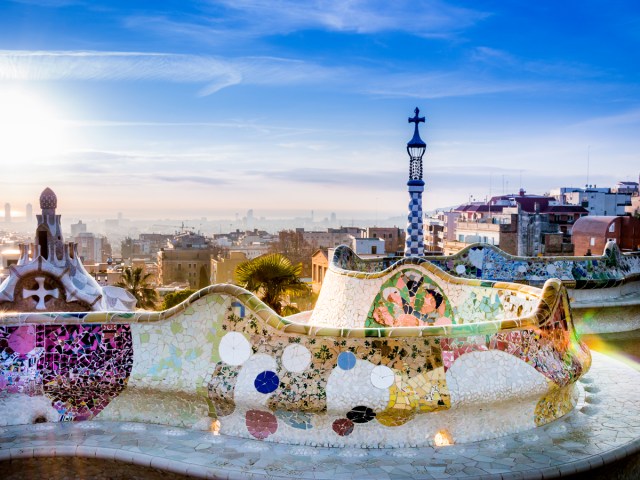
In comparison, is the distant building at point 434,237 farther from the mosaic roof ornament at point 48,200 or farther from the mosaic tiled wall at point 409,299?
the mosaic tiled wall at point 409,299

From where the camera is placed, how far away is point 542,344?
6578 millimetres

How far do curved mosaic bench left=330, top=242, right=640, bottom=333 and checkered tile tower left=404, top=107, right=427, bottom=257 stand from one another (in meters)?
2.65

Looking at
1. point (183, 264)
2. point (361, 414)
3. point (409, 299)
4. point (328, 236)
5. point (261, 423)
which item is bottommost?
point (183, 264)

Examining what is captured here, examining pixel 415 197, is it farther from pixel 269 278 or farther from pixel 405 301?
pixel 405 301

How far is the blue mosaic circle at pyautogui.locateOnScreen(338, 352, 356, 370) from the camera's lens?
5.98 metres

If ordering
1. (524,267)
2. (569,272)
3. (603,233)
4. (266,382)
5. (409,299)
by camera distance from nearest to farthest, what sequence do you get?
(266,382) → (409,299) → (569,272) → (524,267) → (603,233)

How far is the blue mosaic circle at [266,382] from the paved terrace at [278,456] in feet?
1.55

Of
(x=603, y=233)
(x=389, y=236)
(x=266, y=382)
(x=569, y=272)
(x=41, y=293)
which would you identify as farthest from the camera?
(x=389, y=236)

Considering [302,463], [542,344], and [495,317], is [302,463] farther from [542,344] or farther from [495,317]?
[495,317]

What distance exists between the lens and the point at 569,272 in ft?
41.7

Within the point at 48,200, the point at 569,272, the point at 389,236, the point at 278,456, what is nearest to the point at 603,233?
the point at 569,272

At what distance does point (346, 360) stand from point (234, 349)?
3.40 ft

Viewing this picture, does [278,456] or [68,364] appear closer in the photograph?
[278,456]

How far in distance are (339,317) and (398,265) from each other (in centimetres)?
114
